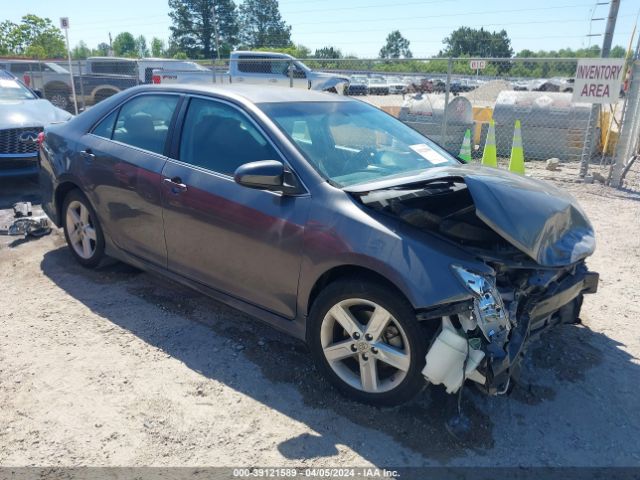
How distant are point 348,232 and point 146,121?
2.17 m

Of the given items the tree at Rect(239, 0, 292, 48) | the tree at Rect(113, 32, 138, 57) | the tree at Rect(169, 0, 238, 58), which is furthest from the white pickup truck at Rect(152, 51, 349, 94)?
the tree at Rect(113, 32, 138, 57)

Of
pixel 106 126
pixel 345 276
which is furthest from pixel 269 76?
pixel 345 276

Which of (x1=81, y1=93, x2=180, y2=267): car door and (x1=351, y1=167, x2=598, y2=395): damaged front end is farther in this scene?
(x1=81, y1=93, x2=180, y2=267): car door

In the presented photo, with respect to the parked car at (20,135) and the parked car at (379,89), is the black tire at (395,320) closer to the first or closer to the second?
the parked car at (20,135)

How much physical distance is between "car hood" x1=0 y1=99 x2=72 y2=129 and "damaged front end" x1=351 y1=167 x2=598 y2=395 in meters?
6.43

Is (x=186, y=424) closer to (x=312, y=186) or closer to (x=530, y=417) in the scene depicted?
(x=312, y=186)

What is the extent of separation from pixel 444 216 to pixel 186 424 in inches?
71.1

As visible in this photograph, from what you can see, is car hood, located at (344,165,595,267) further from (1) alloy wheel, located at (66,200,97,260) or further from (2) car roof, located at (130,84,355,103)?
(1) alloy wheel, located at (66,200,97,260)

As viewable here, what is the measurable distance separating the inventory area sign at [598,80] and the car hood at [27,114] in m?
8.27

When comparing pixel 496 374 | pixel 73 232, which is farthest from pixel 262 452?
pixel 73 232

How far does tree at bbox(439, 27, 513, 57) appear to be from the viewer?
6412cm

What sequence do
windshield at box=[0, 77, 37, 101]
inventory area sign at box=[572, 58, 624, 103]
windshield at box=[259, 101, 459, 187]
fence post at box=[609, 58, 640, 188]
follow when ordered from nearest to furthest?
windshield at box=[259, 101, 459, 187] < fence post at box=[609, 58, 640, 188] < inventory area sign at box=[572, 58, 624, 103] < windshield at box=[0, 77, 37, 101]

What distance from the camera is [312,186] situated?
300cm

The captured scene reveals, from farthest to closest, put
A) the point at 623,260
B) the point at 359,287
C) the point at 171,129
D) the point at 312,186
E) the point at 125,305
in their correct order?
the point at 623,260 → the point at 125,305 → the point at 171,129 → the point at 312,186 → the point at 359,287
